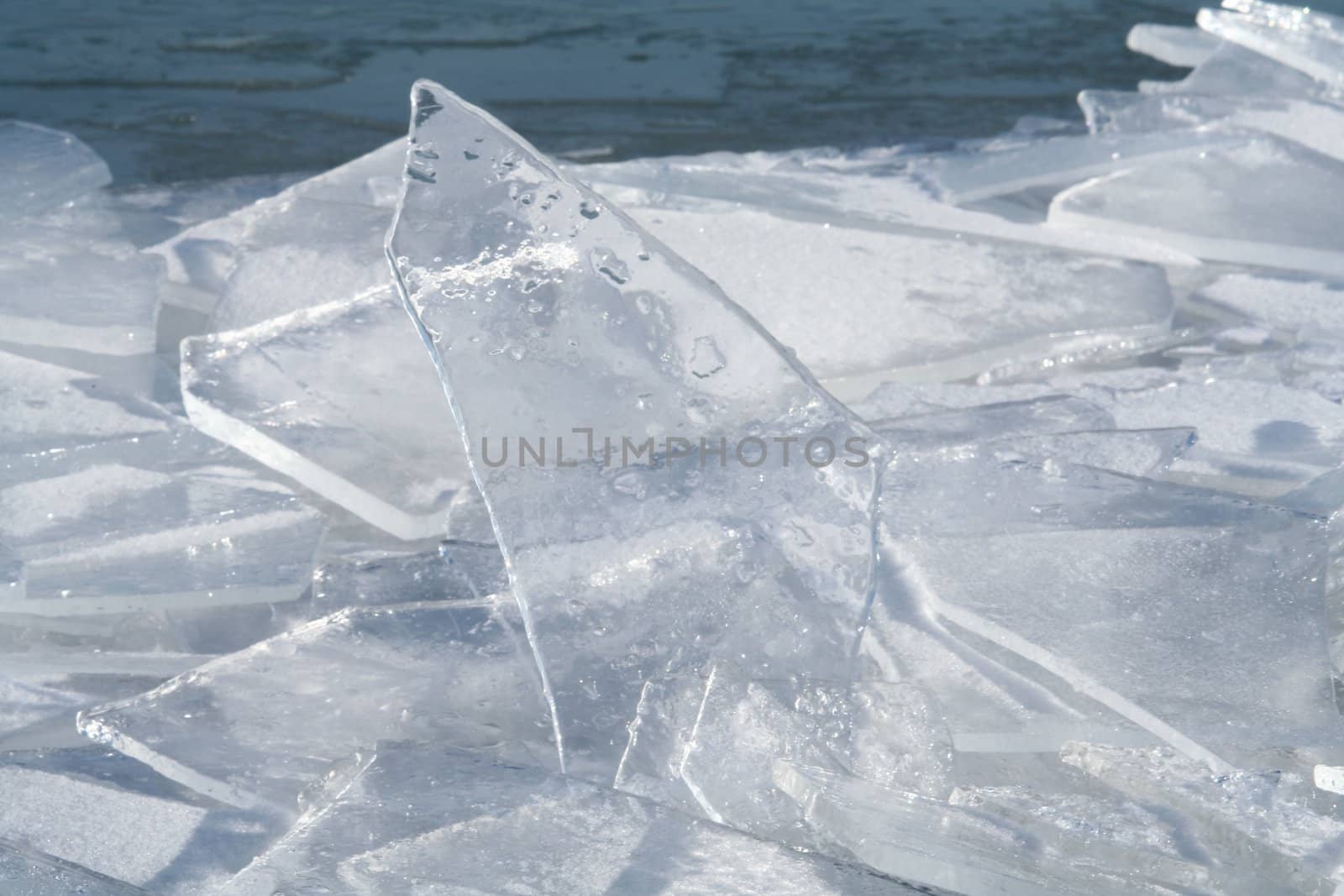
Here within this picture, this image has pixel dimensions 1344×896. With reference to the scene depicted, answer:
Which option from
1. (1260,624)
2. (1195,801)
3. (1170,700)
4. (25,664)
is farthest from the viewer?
(25,664)

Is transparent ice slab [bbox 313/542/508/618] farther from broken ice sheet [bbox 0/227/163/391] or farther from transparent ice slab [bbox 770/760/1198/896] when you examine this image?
broken ice sheet [bbox 0/227/163/391]

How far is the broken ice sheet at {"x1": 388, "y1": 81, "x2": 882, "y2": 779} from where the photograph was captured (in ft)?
4.30

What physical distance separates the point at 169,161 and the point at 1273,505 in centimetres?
282

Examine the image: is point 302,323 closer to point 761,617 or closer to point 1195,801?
point 761,617

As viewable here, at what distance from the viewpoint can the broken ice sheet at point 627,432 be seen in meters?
1.31

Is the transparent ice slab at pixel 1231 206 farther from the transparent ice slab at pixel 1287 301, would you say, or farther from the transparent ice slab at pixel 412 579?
the transparent ice slab at pixel 412 579

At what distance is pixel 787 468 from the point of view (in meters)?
1.35

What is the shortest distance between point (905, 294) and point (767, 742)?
1234 mm

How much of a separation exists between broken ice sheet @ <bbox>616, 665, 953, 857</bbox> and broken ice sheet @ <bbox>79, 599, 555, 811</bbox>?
16cm

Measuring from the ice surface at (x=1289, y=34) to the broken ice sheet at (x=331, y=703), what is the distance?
2280 mm

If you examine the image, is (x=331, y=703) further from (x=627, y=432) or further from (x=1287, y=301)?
(x=1287, y=301)

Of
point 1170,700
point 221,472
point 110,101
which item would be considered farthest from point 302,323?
point 110,101

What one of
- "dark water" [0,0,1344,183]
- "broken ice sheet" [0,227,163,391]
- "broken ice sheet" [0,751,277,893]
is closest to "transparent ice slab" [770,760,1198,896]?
"broken ice sheet" [0,751,277,893]

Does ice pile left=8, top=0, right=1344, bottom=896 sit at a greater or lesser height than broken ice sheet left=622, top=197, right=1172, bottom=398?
lesser
